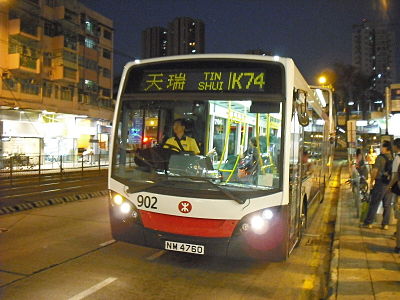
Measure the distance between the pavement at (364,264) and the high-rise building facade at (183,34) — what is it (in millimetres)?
26528

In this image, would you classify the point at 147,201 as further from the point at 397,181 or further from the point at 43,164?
the point at 43,164

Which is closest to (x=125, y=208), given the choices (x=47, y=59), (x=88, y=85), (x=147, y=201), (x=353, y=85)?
(x=147, y=201)

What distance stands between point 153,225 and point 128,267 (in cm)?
105

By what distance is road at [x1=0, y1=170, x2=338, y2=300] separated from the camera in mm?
5367

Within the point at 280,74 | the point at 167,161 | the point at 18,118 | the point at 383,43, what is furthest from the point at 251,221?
the point at 383,43

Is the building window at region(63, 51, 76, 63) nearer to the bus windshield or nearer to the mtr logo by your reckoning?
the bus windshield

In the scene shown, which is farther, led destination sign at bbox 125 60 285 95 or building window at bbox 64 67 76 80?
building window at bbox 64 67 76 80

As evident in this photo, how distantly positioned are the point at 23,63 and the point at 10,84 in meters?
2.35

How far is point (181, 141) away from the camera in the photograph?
6.23 meters

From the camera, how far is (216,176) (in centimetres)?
579

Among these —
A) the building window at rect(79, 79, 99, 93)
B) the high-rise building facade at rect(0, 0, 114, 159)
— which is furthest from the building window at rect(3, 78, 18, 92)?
the building window at rect(79, 79, 99, 93)

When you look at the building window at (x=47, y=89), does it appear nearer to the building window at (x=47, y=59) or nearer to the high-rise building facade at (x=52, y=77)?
the high-rise building facade at (x=52, y=77)

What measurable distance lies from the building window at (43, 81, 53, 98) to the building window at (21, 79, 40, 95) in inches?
89.8

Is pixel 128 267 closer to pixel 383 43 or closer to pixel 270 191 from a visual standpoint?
pixel 270 191
